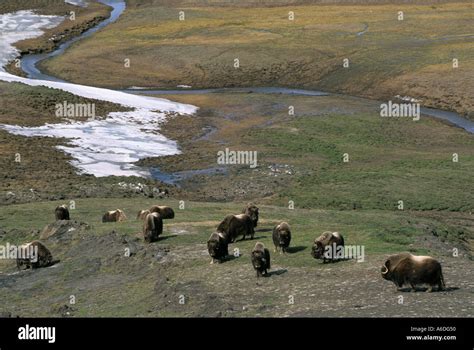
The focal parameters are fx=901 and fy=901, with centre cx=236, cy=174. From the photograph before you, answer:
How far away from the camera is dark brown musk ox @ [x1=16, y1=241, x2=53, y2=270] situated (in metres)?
32.4

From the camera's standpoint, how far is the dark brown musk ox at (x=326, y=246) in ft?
91.4

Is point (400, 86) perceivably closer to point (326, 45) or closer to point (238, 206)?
point (326, 45)

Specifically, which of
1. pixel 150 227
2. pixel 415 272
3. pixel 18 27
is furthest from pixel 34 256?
pixel 18 27

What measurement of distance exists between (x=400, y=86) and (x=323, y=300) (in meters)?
70.5

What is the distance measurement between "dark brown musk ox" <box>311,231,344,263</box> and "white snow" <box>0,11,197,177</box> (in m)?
31.5

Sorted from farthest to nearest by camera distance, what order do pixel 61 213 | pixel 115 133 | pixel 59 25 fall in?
pixel 59 25
pixel 115 133
pixel 61 213

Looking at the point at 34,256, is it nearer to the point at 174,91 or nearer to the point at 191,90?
the point at 174,91

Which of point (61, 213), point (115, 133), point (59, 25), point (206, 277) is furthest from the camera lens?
point (59, 25)

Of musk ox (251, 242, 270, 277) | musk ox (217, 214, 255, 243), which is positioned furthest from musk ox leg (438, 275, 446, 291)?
musk ox (217, 214, 255, 243)

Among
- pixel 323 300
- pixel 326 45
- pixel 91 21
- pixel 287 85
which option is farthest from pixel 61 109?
pixel 91 21

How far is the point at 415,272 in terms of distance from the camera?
23.1m

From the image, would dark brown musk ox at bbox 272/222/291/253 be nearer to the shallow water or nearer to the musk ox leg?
the musk ox leg

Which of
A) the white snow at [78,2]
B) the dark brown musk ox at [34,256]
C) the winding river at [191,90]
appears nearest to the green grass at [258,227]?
the dark brown musk ox at [34,256]

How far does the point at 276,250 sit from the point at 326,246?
279cm
